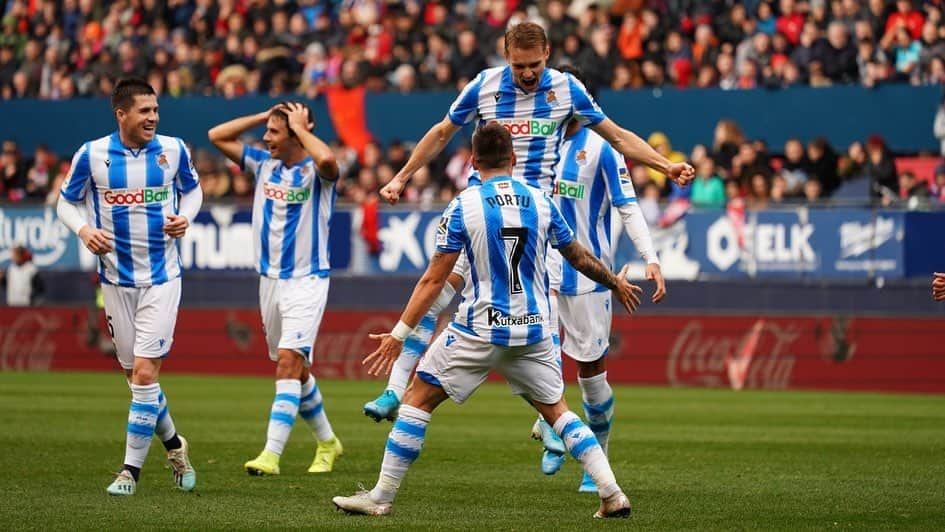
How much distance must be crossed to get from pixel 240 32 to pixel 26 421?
47.6 ft

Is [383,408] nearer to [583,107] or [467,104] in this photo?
[467,104]

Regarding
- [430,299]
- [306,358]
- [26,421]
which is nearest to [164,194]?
[306,358]

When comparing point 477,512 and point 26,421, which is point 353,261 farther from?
point 477,512

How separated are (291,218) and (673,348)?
435 inches

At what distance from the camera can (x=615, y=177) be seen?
11.3 metres

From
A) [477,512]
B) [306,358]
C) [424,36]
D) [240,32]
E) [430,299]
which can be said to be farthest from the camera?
[240,32]

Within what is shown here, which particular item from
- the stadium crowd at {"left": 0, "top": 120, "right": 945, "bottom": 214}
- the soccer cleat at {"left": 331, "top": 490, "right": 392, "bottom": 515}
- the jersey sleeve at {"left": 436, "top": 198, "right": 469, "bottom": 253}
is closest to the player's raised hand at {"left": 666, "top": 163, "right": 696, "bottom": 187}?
the jersey sleeve at {"left": 436, "top": 198, "right": 469, "bottom": 253}

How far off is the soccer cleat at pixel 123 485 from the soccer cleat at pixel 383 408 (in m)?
1.60

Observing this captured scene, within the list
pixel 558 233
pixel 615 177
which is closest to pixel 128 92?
pixel 615 177

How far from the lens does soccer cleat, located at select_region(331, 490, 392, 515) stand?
9.27m

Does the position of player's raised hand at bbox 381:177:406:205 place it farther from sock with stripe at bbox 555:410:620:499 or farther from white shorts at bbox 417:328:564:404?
sock with stripe at bbox 555:410:620:499

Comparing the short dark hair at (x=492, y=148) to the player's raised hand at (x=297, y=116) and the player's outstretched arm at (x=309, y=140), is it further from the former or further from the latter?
the player's raised hand at (x=297, y=116)

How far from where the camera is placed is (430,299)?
8.87 meters

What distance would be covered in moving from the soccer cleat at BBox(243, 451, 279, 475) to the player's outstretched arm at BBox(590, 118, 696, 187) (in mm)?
3299
